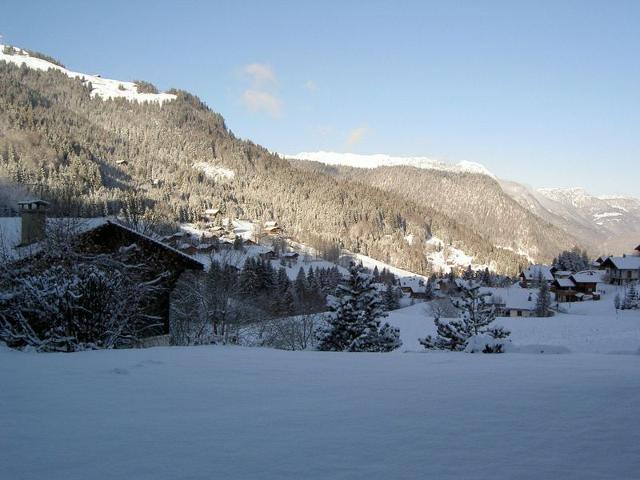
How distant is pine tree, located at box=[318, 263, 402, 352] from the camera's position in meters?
→ 19.1

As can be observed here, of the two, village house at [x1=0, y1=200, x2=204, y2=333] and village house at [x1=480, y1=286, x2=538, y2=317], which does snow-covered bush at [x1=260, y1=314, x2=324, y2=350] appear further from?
village house at [x1=480, y1=286, x2=538, y2=317]

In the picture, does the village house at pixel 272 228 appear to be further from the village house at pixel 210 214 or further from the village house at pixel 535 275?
the village house at pixel 535 275

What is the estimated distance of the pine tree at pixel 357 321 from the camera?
Answer: 19.1 m

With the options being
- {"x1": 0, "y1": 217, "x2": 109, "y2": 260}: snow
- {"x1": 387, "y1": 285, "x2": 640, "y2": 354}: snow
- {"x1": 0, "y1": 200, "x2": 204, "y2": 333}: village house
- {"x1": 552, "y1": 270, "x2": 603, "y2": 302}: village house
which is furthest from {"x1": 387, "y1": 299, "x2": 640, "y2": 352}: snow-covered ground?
{"x1": 552, "y1": 270, "x2": 603, "y2": 302}: village house

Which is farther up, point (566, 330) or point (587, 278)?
point (587, 278)

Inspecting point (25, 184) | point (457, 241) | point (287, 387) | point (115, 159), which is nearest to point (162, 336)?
point (287, 387)

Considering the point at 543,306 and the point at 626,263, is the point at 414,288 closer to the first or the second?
the point at 626,263

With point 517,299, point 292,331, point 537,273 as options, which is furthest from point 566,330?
point 537,273

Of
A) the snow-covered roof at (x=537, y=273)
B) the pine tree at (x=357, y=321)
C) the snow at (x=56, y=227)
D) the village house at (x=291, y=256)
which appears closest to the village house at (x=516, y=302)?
the snow-covered roof at (x=537, y=273)

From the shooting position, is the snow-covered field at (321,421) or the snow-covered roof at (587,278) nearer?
the snow-covered field at (321,421)

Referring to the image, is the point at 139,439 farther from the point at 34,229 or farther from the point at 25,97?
the point at 25,97

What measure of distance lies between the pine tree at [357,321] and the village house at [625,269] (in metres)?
67.7

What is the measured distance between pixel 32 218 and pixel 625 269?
8038 centimetres

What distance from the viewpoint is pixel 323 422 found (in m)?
3.89
